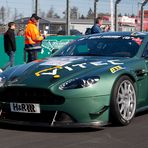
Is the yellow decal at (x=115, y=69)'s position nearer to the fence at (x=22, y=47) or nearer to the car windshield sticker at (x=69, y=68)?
the car windshield sticker at (x=69, y=68)

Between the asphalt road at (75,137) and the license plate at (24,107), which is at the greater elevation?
the license plate at (24,107)

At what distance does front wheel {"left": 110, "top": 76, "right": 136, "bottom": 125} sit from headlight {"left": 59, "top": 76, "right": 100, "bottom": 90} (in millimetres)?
333

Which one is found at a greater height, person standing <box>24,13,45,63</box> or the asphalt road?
person standing <box>24,13,45,63</box>

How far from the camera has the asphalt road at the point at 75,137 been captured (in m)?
5.41

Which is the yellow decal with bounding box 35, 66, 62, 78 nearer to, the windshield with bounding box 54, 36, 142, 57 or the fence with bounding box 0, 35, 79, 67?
the windshield with bounding box 54, 36, 142, 57

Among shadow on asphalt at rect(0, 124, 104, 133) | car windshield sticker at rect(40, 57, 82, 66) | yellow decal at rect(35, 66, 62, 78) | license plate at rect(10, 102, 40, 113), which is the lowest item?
shadow on asphalt at rect(0, 124, 104, 133)

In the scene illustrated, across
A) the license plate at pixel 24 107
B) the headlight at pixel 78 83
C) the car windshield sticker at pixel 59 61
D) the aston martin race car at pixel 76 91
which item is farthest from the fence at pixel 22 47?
the headlight at pixel 78 83

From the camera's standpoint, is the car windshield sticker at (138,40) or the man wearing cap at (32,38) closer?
the car windshield sticker at (138,40)

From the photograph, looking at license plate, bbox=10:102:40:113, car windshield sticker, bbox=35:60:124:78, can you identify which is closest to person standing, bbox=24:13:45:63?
car windshield sticker, bbox=35:60:124:78

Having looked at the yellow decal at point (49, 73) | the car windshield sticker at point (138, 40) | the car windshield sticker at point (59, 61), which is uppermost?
the car windshield sticker at point (138, 40)

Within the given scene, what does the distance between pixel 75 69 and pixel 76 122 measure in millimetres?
759

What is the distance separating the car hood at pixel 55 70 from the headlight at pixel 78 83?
0.34 feet

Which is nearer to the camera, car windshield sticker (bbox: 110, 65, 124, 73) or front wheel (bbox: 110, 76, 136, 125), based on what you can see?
front wheel (bbox: 110, 76, 136, 125)

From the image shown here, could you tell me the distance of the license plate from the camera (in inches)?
240
